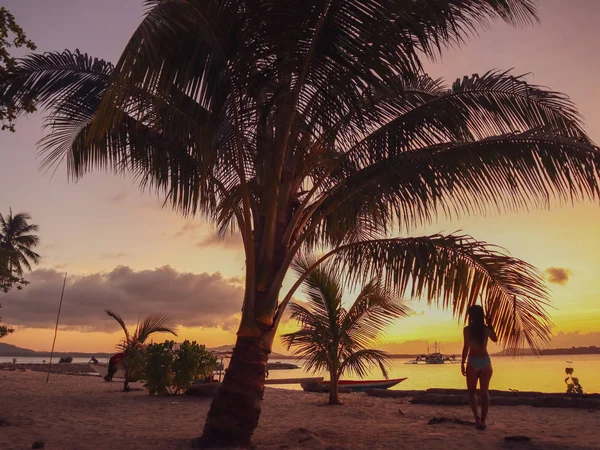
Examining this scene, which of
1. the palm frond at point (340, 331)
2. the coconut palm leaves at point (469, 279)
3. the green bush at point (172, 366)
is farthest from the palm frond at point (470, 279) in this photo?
the green bush at point (172, 366)

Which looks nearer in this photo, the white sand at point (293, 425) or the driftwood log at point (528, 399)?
the white sand at point (293, 425)

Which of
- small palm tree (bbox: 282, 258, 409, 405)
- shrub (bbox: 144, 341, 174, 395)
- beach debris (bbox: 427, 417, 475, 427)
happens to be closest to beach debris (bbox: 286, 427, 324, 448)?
beach debris (bbox: 427, 417, 475, 427)

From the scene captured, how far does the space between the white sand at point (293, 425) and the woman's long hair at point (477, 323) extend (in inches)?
50.1

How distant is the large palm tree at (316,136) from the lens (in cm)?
522

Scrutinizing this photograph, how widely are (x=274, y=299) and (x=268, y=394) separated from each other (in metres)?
8.13

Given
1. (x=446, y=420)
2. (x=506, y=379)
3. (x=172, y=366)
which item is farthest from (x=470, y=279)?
(x=506, y=379)

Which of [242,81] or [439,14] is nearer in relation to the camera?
[439,14]

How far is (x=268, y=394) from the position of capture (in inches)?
518

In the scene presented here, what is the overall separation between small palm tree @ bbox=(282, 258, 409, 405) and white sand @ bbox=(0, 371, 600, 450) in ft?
2.86

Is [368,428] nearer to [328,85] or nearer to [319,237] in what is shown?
[319,237]

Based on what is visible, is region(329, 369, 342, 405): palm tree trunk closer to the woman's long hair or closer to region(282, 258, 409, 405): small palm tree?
region(282, 258, 409, 405): small palm tree

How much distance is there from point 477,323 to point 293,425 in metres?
3.35

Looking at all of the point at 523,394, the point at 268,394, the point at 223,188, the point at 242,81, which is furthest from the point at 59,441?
the point at 523,394

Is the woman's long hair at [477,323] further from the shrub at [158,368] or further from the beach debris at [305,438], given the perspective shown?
the shrub at [158,368]
